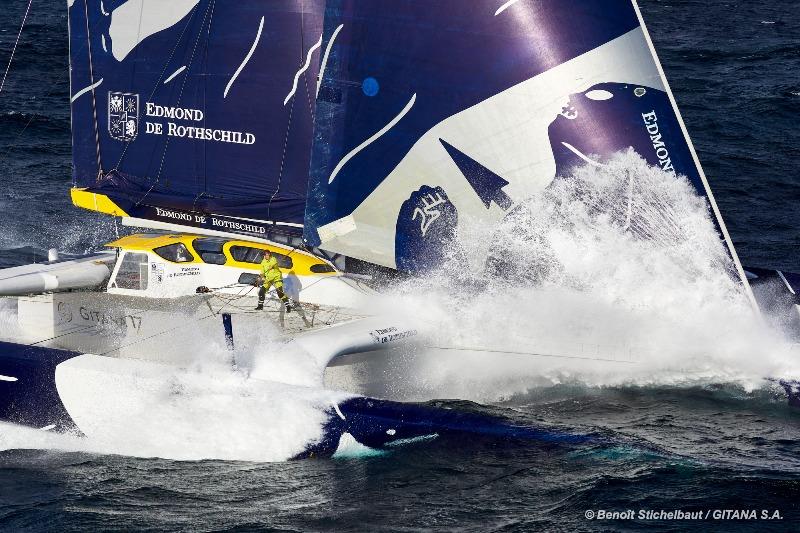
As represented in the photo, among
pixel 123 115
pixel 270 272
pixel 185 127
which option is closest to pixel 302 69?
pixel 185 127

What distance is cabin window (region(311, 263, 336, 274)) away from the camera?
17531 mm

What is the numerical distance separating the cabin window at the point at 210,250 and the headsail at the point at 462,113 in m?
1.49

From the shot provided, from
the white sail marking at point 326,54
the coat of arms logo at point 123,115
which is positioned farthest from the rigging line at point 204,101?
the white sail marking at point 326,54

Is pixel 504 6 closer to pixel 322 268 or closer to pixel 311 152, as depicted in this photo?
pixel 311 152

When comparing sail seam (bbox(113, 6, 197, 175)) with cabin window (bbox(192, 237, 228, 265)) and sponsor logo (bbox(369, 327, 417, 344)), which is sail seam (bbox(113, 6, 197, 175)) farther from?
sponsor logo (bbox(369, 327, 417, 344))

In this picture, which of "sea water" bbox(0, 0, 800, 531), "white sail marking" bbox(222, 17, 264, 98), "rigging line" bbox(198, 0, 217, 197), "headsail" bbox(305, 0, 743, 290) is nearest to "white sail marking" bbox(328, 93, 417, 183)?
"headsail" bbox(305, 0, 743, 290)

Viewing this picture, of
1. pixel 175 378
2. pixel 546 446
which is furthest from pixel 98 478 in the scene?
pixel 546 446

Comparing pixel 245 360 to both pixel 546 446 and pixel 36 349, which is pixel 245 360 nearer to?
pixel 36 349

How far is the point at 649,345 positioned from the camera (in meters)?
16.0

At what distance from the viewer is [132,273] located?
58.7ft

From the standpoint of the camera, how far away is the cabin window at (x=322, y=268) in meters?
17.5

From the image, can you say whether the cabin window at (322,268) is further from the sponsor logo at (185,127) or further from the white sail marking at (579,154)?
the white sail marking at (579,154)

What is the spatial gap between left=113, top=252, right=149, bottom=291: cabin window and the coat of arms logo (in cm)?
210

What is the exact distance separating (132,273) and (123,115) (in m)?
2.59
